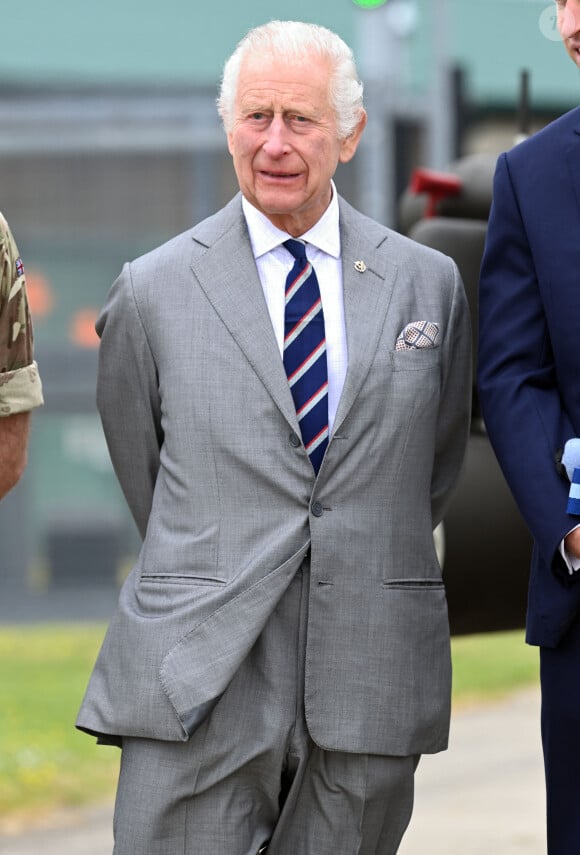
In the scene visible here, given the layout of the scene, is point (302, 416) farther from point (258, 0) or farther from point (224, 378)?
point (258, 0)

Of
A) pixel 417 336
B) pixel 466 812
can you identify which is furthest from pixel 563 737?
pixel 466 812

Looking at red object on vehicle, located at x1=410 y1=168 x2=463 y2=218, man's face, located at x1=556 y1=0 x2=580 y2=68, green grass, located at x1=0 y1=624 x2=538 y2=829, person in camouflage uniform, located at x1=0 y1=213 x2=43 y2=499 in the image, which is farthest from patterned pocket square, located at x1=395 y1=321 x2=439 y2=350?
red object on vehicle, located at x1=410 y1=168 x2=463 y2=218

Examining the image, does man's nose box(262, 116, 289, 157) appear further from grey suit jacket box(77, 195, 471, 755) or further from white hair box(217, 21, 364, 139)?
grey suit jacket box(77, 195, 471, 755)

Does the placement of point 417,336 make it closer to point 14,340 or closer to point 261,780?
point 14,340

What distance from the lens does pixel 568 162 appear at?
2918mm

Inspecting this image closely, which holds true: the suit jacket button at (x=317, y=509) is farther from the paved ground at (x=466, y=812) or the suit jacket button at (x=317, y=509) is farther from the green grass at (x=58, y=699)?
the paved ground at (x=466, y=812)

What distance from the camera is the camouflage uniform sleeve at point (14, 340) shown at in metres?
3.00

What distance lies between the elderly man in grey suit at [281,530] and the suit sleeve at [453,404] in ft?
0.24

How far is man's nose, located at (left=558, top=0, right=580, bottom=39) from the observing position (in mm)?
2768

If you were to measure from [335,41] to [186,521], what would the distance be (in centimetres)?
93

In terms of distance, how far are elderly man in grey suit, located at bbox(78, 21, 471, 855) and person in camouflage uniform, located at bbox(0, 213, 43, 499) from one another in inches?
7.6

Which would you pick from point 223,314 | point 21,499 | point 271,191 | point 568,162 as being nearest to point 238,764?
point 223,314

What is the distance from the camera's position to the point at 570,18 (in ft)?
9.12

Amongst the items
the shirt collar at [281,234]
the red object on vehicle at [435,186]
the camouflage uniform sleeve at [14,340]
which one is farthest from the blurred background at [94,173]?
the camouflage uniform sleeve at [14,340]
